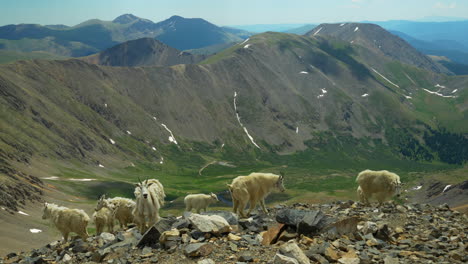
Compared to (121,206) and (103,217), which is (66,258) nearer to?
(121,206)

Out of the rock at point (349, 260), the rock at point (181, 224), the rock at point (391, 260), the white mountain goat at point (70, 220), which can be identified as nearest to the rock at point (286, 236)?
the rock at point (349, 260)

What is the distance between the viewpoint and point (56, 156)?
180625 mm

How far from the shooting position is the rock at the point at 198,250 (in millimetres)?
17062

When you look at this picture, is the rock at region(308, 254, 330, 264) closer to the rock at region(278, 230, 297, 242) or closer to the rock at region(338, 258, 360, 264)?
the rock at region(338, 258, 360, 264)

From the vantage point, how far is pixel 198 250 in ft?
56.1

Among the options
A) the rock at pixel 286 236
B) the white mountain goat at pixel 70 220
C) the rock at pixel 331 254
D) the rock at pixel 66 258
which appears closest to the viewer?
the rock at pixel 331 254

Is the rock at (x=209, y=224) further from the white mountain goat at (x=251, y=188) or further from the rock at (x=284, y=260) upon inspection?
the white mountain goat at (x=251, y=188)

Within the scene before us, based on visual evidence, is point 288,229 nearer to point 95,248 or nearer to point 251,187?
point 251,187

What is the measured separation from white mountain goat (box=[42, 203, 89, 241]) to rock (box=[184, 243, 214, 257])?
1909cm

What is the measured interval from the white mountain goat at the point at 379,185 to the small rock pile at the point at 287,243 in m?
8.03

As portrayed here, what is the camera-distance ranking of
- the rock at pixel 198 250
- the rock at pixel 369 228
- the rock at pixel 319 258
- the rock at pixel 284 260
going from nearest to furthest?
1. the rock at pixel 284 260
2. the rock at pixel 319 258
3. the rock at pixel 198 250
4. the rock at pixel 369 228

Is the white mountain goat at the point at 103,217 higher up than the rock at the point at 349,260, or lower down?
lower down

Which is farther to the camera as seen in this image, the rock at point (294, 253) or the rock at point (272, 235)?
the rock at point (272, 235)

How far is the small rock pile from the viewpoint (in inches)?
645
